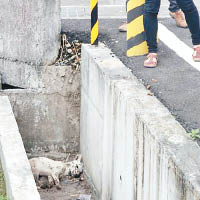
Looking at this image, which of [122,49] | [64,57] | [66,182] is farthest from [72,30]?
[66,182]

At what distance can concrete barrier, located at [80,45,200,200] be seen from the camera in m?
5.43

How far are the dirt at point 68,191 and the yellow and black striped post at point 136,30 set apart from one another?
5.88 feet

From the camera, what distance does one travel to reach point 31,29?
28.9 feet

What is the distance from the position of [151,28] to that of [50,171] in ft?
7.55

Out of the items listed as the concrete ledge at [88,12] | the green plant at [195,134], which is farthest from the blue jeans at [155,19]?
the concrete ledge at [88,12]

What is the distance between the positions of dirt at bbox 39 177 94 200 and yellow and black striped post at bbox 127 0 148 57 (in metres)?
1.79

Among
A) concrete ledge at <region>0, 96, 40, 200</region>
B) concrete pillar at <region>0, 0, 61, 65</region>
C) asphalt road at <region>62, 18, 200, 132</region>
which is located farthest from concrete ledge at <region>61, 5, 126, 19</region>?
concrete ledge at <region>0, 96, 40, 200</region>

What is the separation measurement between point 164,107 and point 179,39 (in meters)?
2.58

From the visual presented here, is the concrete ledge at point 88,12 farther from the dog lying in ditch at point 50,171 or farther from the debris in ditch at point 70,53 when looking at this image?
the dog lying in ditch at point 50,171

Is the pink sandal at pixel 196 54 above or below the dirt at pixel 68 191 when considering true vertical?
above

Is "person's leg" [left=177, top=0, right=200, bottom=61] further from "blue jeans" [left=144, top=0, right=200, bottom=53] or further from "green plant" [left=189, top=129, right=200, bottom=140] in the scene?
"green plant" [left=189, top=129, right=200, bottom=140]

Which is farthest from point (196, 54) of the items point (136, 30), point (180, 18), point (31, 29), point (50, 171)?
point (50, 171)

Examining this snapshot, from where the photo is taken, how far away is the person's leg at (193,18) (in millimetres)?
7602

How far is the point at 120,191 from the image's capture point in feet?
23.5
